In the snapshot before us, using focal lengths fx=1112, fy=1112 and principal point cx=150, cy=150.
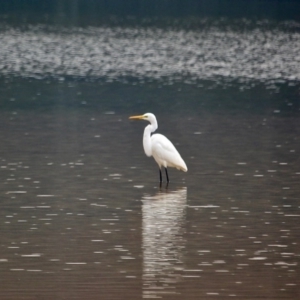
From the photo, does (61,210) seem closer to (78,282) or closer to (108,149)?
(78,282)

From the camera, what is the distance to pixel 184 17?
82.3 metres

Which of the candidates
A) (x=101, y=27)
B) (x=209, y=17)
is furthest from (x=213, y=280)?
(x=209, y=17)

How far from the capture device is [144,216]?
42.4 ft

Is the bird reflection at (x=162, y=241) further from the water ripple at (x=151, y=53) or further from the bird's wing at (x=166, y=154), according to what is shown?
the water ripple at (x=151, y=53)

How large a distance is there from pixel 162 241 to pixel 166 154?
12.4 ft

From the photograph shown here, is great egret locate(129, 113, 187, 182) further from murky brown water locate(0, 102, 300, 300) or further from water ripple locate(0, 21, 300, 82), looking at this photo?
water ripple locate(0, 21, 300, 82)

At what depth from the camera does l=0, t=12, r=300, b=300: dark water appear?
10172 millimetres

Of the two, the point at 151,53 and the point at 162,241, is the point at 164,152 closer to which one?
the point at 162,241

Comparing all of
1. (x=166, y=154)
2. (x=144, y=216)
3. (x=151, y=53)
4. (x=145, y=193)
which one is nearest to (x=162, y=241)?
(x=144, y=216)

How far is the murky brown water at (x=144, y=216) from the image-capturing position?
1001 centimetres

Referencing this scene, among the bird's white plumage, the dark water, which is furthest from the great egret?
the dark water

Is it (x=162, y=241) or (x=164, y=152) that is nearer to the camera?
(x=162, y=241)

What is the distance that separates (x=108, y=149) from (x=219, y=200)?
477 centimetres

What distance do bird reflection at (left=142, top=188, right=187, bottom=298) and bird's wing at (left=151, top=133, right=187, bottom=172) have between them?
560 millimetres
